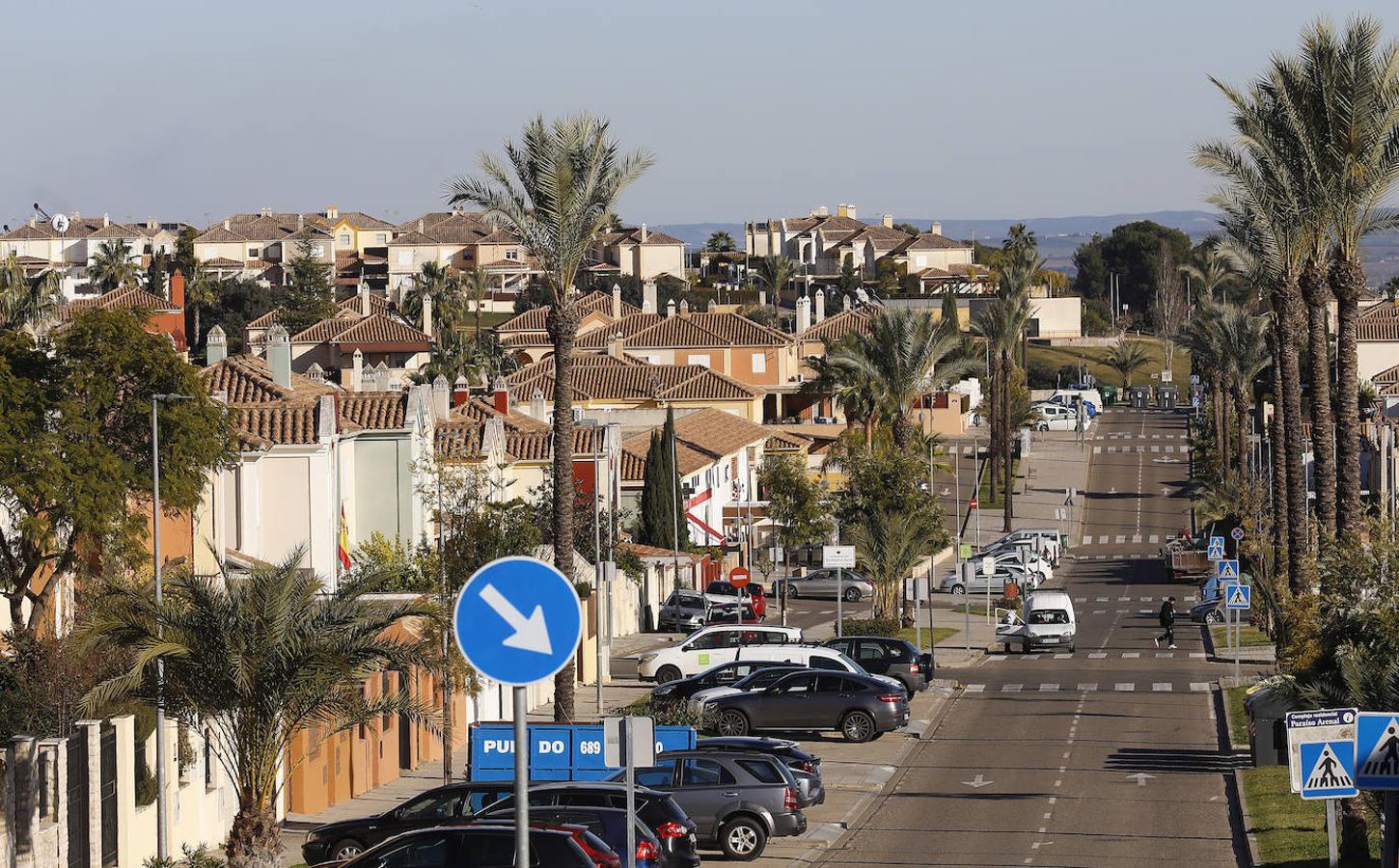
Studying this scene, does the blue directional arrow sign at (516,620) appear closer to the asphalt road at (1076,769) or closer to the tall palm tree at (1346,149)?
the asphalt road at (1076,769)

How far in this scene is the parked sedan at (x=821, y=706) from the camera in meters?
38.4

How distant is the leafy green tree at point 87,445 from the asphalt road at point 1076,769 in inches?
510

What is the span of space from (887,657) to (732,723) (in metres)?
8.29

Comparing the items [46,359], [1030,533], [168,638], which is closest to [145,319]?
[46,359]

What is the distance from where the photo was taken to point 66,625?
31984mm

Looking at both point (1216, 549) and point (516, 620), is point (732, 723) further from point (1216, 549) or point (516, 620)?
point (516, 620)

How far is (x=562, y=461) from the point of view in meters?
34.4

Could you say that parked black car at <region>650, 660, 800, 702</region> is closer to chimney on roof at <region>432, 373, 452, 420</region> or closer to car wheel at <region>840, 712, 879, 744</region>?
car wheel at <region>840, 712, 879, 744</region>

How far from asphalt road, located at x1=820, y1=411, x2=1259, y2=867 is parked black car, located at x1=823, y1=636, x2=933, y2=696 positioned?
1.27m

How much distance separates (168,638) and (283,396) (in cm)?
2715

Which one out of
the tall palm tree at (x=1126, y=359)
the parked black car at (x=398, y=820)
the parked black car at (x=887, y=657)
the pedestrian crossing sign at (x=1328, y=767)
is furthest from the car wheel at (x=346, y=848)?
the tall palm tree at (x=1126, y=359)

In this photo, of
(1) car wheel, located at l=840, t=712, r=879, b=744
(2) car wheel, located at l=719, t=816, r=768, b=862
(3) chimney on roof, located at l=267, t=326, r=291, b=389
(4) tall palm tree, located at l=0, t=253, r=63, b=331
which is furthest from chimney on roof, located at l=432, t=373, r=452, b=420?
(2) car wheel, located at l=719, t=816, r=768, b=862

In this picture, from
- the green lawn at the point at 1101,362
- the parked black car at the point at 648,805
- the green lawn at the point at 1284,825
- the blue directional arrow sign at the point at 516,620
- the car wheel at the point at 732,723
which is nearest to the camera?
the blue directional arrow sign at the point at 516,620

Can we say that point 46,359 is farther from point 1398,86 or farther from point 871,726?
point 1398,86
